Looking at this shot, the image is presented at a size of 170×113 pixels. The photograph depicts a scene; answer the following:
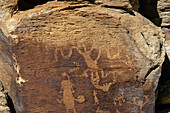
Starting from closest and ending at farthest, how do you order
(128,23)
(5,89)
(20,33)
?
(20,33) → (128,23) → (5,89)

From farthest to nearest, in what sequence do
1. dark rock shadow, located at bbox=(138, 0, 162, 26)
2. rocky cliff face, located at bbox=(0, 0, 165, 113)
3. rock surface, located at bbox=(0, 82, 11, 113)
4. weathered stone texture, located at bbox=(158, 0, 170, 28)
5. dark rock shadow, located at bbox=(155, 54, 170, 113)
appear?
dark rock shadow, located at bbox=(138, 0, 162, 26)
weathered stone texture, located at bbox=(158, 0, 170, 28)
dark rock shadow, located at bbox=(155, 54, 170, 113)
rock surface, located at bbox=(0, 82, 11, 113)
rocky cliff face, located at bbox=(0, 0, 165, 113)

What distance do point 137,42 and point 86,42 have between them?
63cm

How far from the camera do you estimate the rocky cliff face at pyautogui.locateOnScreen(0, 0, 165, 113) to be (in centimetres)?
247

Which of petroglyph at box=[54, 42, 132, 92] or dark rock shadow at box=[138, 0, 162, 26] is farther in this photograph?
dark rock shadow at box=[138, 0, 162, 26]

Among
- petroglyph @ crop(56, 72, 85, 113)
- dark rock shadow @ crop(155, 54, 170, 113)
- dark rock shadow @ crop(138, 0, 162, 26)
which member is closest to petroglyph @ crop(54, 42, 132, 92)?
petroglyph @ crop(56, 72, 85, 113)

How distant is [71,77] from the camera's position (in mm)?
2494

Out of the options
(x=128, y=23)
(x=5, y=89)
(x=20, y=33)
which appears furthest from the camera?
(x=5, y=89)

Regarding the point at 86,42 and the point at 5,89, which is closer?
Result: the point at 86,42

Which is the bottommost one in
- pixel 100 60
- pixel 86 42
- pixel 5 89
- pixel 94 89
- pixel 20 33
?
pixel 5 89

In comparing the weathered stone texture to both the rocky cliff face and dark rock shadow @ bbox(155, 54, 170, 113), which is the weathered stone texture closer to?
dark rock shadow @ bbox(155, 54, 170, 113)

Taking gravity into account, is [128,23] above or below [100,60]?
above

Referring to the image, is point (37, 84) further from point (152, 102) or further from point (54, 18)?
point (152, 102)

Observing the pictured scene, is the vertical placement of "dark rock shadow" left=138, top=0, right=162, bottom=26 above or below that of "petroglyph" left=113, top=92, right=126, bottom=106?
above

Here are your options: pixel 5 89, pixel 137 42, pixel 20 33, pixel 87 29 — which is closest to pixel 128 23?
pixel 137 42
